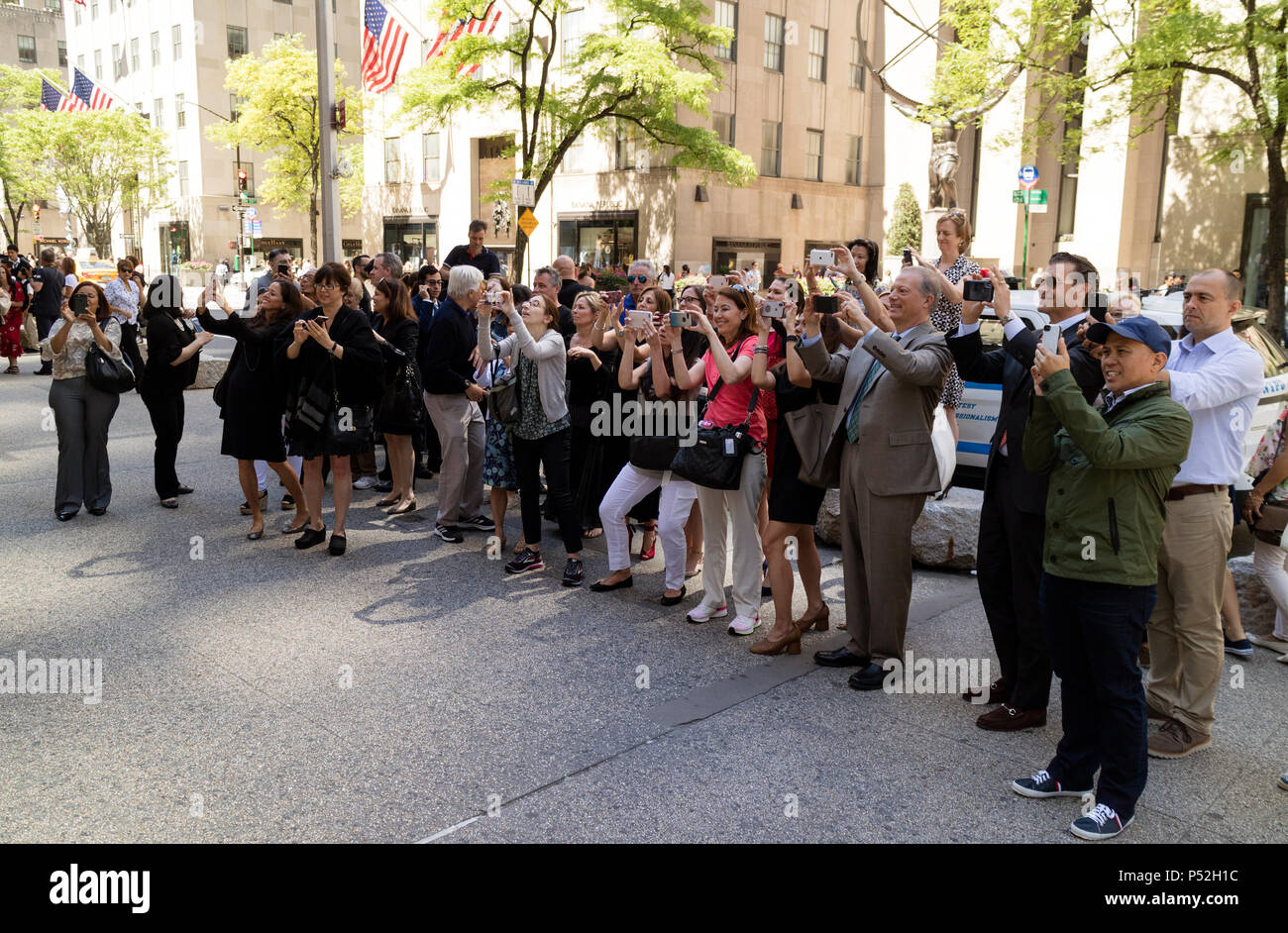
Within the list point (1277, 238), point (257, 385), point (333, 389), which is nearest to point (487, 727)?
point (333, 389)

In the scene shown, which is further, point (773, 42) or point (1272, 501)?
point (773, 42)

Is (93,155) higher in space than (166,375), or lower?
higher

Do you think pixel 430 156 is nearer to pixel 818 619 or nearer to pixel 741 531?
pixel 741 531

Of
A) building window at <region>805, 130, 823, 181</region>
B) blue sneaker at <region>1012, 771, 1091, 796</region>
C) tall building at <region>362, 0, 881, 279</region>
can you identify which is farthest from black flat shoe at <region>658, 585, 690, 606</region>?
building window at <region>805, 130, 823, 181</region>

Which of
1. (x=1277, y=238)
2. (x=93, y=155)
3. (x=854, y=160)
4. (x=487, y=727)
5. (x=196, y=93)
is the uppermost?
(x=196, y=93)

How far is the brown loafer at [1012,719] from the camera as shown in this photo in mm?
4762

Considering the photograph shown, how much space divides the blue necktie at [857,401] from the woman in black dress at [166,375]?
589 cm

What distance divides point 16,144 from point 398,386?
46641 millimetres

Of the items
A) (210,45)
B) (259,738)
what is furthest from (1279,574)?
(210,45)

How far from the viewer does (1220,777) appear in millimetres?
4312

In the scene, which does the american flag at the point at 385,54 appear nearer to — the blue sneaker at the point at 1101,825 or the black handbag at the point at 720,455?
the black handbag at the point at 720,455

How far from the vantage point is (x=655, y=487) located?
22.0 ft

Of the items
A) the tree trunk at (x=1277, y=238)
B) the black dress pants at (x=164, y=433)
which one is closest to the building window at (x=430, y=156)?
the tree trunk at (x=1277, y=238)
